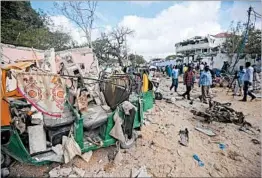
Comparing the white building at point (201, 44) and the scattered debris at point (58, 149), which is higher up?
the white building at point (201, 44)

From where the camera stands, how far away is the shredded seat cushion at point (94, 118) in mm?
3672

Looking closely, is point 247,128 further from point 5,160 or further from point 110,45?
point 110,45

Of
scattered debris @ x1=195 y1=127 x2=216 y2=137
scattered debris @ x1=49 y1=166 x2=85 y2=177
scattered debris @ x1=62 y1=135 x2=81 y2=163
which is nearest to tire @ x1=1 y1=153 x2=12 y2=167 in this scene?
scattered debris @ x1=49 y1=166 x2=85 y2=177

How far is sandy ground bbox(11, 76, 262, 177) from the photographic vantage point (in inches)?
136

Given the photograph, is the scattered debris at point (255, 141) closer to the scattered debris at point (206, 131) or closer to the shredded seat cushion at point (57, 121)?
the scattered debris at point (206, 131)

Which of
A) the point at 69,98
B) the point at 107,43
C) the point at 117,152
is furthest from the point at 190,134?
the point at 107,43

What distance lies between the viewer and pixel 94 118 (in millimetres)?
3781

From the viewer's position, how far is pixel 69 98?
402cm

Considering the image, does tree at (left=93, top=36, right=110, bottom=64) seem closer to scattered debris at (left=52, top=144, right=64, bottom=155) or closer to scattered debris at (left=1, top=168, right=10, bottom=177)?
scattered debris at (left=52, top=144, right=64, bottom=155)

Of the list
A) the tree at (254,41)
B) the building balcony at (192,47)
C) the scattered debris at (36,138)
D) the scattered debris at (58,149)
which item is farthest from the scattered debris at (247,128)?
the building balcony at (192,47)

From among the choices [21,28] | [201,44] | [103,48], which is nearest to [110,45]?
[103,48]

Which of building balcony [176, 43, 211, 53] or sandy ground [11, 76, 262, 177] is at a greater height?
building balcony [176, 43, 211, 53]

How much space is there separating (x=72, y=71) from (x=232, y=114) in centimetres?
505

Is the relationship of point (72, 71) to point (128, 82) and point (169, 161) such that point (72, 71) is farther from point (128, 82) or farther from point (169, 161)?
point (169, 161)
